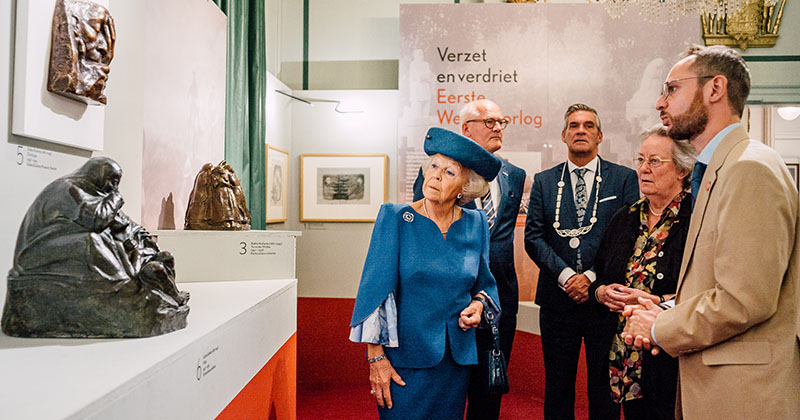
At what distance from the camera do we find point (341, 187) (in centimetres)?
531

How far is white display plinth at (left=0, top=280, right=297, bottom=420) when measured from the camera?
90cm

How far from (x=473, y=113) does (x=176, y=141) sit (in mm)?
1681

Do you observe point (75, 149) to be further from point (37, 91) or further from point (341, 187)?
point (341, 187)

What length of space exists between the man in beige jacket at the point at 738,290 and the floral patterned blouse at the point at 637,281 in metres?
0.50

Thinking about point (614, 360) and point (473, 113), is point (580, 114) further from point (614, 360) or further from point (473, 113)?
point (614, 360)

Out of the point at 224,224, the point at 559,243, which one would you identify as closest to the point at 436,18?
the point at 559,243

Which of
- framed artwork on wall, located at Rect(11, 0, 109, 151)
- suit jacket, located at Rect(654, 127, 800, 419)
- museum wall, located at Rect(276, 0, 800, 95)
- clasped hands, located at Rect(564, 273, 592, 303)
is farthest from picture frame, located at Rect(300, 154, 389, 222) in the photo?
suit jacket, located at Rect(654, 127, 800, 419)

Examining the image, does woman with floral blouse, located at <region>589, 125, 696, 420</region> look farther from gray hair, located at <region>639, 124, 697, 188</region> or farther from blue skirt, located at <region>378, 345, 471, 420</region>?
blue skirt, located at <region>378, 345, 471, 420</region>

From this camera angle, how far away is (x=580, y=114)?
135 inches

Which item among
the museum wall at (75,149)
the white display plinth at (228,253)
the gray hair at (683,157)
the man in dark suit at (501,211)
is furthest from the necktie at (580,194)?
the museum wall at (75,149)

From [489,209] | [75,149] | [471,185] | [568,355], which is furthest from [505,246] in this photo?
[75,149]

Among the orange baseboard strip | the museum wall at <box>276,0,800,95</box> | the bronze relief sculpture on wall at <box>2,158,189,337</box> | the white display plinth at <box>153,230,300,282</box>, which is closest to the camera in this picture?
the bronze relief sculpture on wall at <box>2,158,189,337</box>

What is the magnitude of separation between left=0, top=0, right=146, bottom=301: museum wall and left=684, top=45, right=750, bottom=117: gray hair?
2147 millimetres

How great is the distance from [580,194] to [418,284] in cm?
165
